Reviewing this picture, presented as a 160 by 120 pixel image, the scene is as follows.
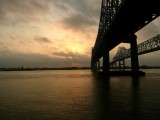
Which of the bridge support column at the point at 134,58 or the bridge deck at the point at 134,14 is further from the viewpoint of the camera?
the bridge support column at the point at 134,58

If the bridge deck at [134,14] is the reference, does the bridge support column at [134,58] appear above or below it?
below

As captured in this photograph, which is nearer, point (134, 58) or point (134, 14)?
point (134, 14)

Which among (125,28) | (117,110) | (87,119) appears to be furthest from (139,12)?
(87,119)

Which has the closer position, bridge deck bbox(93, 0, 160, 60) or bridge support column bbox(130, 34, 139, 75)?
bridge deck bbox(93, 0, 160, 60)

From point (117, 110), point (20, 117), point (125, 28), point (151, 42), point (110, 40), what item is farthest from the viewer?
point (151, 42)

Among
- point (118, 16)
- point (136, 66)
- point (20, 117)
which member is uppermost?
point (118, 16)

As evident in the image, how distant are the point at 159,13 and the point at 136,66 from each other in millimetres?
26070

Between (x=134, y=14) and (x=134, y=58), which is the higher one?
(x=134, y=14)

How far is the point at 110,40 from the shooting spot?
6769 centimetres

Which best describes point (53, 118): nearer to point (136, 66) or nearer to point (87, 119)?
point (87, 119)

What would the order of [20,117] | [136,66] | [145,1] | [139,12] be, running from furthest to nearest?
[136,66], [139,12], [145,1], [20,117]

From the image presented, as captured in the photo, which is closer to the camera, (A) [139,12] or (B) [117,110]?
(B) [117,110]

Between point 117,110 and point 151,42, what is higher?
point 151,42

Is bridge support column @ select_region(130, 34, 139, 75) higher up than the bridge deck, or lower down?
lower down
